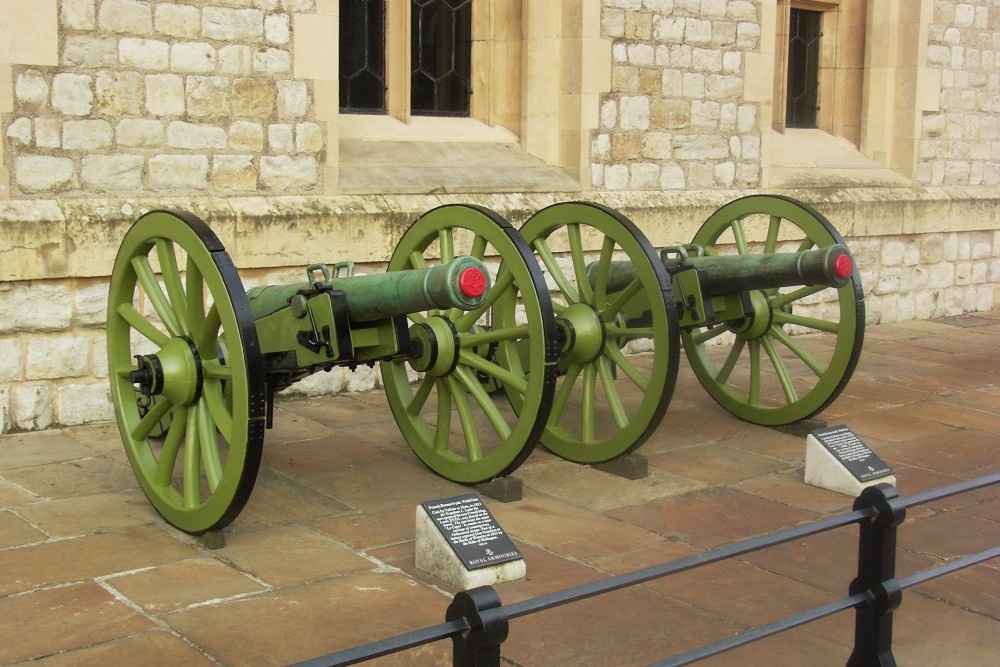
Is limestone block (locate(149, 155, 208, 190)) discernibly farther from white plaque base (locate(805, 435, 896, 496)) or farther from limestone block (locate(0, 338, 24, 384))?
white plaque base (locate(805, 435, 896, 496))

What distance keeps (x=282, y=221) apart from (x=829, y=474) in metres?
2.87

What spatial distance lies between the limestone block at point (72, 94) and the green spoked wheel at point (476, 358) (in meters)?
1.68

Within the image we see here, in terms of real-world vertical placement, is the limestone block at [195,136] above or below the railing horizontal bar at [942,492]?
above

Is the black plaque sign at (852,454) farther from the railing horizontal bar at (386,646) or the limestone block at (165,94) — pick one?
the limestone block at (165,94)

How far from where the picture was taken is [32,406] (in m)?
5.56

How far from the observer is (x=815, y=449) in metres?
4.91

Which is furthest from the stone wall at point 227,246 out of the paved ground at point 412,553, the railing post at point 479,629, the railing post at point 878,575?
the railing post at point 479,629

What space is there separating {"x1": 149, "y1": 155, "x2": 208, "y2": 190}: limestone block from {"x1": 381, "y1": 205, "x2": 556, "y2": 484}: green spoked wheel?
141 cm

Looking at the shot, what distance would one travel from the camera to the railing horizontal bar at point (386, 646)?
190 centimetres

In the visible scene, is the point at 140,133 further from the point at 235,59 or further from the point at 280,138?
the point at 280,138

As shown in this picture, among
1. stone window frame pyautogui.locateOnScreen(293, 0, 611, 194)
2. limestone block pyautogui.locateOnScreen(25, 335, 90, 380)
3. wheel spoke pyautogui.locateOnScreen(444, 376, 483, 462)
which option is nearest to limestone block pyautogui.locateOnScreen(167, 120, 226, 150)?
limestone block pyautogui.locateOnScreen(25, 335, 90, 380)

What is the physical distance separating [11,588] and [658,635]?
6.00 ft

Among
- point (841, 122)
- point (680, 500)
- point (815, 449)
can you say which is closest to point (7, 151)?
point (680, 500)

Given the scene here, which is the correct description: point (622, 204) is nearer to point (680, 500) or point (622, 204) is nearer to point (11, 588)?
point (680, 500)
